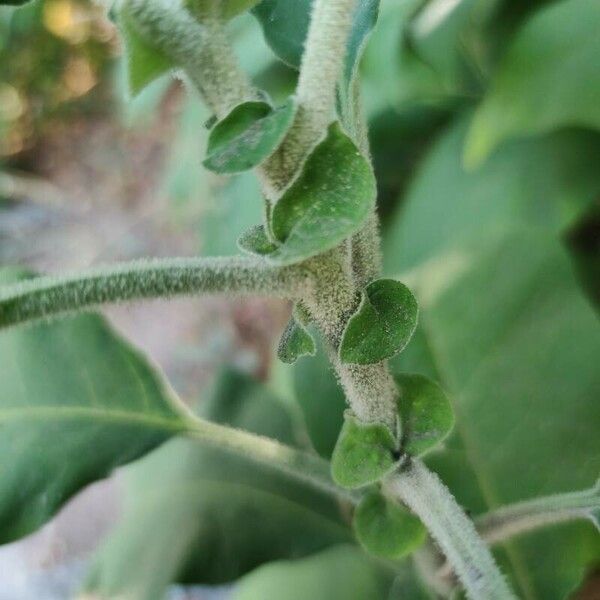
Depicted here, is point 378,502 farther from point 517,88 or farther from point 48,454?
point 517,88

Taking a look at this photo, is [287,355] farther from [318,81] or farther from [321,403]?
[321,403]

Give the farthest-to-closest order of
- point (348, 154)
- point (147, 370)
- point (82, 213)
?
1. point (82, 213)
2. point (147, 370)
3. point (348, 154)

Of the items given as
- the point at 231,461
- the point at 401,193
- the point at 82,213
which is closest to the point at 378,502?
the point at 231,461

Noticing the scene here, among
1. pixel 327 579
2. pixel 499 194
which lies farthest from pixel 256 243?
pixel 499 194

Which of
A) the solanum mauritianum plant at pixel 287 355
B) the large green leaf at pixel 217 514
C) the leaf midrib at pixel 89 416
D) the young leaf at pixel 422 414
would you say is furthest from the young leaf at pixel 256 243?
the large green leaf at pixel 217 514

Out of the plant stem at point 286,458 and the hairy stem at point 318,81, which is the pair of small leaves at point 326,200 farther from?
the plant stem at point 286,458

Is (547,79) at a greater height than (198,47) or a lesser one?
lesser

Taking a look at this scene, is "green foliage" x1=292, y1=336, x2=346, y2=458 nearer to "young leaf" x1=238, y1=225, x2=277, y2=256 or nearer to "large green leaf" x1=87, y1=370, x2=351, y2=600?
"large green leaf" x1=87, y1=370, x2=351, y2=600
